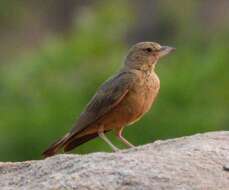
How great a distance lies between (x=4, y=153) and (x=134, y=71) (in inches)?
285

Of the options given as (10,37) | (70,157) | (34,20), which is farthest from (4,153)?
(34,20)

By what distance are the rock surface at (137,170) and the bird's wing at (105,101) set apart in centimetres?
136

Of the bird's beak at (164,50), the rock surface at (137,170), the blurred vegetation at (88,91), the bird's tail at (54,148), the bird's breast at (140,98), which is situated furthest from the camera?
the blurred vegetation at (88,91)

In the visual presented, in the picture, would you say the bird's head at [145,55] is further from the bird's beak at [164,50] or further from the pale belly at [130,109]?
the pale belly at [130,109]

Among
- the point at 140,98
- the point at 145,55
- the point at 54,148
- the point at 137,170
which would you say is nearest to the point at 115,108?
the point at 140,98

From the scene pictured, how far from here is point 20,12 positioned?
36250 mm

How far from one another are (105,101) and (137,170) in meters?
2.18

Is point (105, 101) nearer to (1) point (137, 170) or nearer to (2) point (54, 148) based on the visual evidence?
(2) point (54, 148)

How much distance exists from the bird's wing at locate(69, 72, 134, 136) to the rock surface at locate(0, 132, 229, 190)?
4.47 ft

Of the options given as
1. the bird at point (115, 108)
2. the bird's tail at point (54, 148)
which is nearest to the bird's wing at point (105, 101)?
the bird at point (115, 108)

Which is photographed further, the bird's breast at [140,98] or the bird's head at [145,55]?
the bird's head at [145,55]

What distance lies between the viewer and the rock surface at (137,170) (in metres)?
8.88

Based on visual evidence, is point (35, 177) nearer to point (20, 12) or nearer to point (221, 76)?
point (221, 76)

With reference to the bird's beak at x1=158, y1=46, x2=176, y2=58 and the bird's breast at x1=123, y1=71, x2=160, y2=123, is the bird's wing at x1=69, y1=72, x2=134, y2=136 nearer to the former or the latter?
the bird's breast at x1=123, y1=71, x2=160, y2=123
